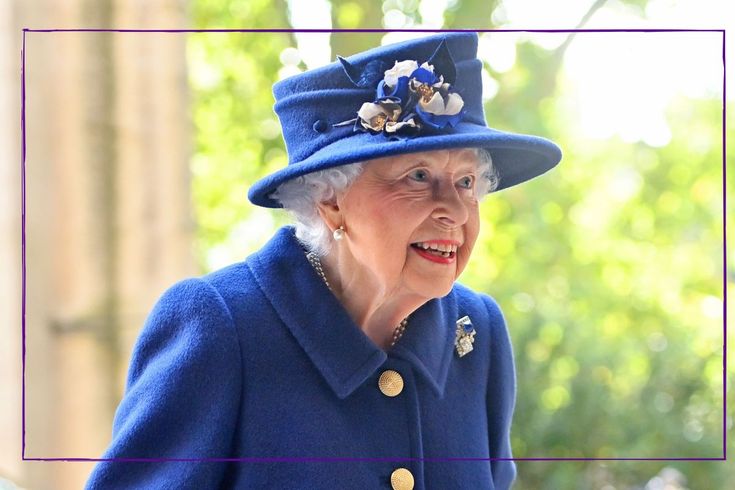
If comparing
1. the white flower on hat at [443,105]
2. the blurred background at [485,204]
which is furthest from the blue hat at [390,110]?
the blurred background at [485,204]

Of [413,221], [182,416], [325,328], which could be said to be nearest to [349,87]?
[413,221]

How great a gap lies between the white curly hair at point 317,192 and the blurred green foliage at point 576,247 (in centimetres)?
82

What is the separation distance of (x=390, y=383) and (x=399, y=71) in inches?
13.5

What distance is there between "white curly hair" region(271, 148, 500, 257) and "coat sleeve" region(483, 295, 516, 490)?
8.4 inches

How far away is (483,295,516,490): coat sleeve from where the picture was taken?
1.21 metres

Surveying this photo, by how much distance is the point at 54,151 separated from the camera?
1.78 meters

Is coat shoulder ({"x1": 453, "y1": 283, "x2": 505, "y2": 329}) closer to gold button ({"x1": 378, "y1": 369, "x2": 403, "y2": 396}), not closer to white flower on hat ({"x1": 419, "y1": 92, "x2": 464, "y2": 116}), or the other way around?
gold button ({"x1": 378, "y1": 369, "x2": 403, "y2": 396})

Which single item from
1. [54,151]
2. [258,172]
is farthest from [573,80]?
[54,151]

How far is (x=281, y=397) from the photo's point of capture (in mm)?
1026

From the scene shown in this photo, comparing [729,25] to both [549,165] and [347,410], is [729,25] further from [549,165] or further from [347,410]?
[347,410]

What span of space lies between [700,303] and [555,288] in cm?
45

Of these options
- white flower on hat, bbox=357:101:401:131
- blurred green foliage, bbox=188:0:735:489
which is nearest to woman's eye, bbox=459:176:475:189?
white flower on hat, bbox=357:101:401:131

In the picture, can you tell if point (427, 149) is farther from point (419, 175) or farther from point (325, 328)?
point (325, 328)

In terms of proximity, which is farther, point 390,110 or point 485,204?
point 485,204
